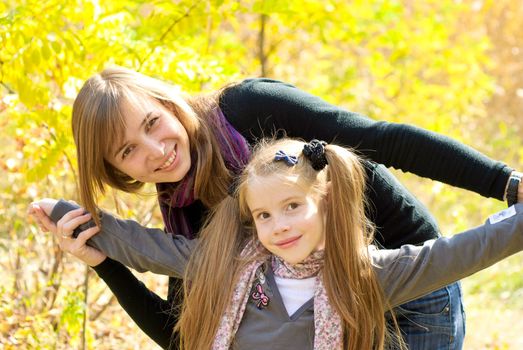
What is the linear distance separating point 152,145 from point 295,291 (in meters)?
0.56

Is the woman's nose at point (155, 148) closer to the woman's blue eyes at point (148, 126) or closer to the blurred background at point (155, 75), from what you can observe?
the woman's blue eyes at point (148, 126)

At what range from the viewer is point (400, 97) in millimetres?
5562

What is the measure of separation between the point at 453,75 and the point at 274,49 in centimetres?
155

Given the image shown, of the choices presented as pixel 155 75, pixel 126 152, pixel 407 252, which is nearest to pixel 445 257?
pixel 407 252

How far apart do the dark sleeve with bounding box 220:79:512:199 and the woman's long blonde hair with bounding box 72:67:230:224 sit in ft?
0.34

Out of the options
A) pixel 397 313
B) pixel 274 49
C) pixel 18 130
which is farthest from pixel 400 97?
pixel 397 313

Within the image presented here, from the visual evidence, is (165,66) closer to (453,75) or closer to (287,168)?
(287,168)

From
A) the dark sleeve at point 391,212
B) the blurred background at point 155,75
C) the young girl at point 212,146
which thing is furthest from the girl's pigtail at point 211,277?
the blurred background at point 155,75

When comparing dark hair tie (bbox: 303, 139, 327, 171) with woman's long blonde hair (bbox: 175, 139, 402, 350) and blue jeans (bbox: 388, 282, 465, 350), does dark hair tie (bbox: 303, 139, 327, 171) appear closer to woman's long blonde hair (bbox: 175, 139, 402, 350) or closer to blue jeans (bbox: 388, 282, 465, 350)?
woman's long blonde hair (bbox: 175, 139, 402, 350)

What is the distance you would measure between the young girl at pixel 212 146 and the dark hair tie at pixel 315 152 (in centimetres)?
9

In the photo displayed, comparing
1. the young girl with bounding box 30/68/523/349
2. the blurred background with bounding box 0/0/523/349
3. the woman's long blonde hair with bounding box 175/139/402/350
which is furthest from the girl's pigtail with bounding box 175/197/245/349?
the blurred background with bounding box 0/0/523/349

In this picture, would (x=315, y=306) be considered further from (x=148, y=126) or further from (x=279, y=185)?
(x=148, y=126)

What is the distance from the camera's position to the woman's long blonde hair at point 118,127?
2.33m

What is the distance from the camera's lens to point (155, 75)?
321 cm
